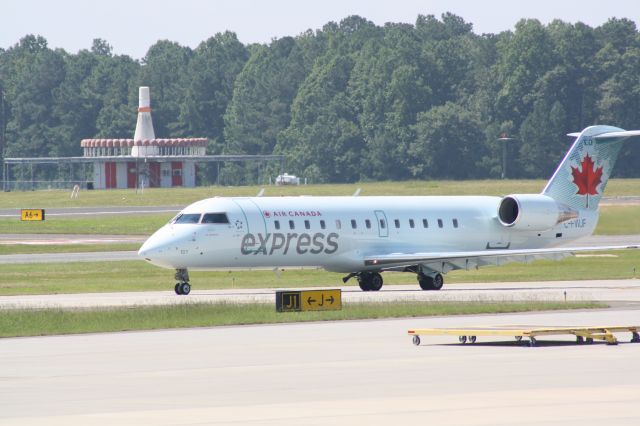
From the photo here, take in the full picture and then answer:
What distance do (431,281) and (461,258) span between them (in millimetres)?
1271

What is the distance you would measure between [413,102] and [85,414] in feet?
524

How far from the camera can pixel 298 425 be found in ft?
65.5

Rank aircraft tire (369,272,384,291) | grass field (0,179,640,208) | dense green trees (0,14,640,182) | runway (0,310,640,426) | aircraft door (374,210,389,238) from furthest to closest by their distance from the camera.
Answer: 1. dense green trees (0,14,640,182)
2. grass field (0,179,640,208)
3. aircraft door (374,210,389,238)
4. aircraft tire (369,272,384,291)
5. runway (0,310,640,426)

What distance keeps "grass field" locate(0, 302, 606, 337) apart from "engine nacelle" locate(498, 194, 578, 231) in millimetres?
12466

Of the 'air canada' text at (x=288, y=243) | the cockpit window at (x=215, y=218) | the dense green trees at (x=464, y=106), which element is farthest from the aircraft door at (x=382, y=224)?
the dense green trees at (x=464, y=106)

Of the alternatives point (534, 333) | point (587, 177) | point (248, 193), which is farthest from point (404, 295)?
point (248, 193)

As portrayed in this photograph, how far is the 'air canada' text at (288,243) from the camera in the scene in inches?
1884

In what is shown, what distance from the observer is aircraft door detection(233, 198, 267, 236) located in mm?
47800

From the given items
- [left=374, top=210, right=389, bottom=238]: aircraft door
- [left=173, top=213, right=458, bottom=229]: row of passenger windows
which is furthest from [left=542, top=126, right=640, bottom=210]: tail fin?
[left=374, top=210, right=389, bottom=238]: aircraft door

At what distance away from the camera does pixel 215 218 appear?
47.6 m

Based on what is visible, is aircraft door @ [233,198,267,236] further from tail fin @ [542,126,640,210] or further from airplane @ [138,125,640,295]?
tail fin @ [542,126,640,210]

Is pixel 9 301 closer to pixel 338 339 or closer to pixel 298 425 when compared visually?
pixel 338 339

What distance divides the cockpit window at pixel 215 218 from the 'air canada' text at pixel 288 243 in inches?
33.6

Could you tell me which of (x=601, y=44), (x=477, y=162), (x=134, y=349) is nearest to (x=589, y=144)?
(x=134, y=349)
